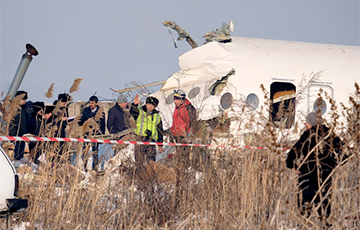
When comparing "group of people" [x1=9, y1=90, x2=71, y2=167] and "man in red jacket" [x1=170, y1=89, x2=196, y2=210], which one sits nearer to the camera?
"group of people" [x1=9, y1=90, x2=71, y2=167]

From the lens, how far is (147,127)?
29.0 feet

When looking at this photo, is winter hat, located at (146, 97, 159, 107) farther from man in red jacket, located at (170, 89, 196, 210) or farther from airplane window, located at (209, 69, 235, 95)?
airplane window, located at (209, 69, 235, 95)

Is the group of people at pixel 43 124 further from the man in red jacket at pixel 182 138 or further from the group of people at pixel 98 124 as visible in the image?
the man in red jacket at pixel 182 138

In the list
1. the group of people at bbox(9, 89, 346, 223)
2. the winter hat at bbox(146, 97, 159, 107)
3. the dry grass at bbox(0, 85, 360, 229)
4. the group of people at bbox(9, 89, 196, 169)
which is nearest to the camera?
the group of people at bbox(9, 89, 346, 223)

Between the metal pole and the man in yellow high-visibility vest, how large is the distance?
1801mm

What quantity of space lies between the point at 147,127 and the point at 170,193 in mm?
2286

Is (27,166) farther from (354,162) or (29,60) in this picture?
(354,162)

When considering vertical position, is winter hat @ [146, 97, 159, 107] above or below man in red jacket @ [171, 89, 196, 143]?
above

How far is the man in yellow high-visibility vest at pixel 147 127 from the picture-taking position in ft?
24.2

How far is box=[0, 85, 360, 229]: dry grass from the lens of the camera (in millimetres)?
5371

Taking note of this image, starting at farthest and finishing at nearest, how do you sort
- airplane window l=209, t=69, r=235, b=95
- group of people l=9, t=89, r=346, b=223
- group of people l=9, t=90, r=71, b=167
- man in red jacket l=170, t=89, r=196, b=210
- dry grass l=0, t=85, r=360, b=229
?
airplane window l=209, t=69, r=235, b=95 → man in red jacket l=170, t=89, r=196, b=210 → group of people l=9, t=90, r=71, b=167 → dry grass l=0, t=85, r=360, b=229 → group of people l=9, t=89, r=346, b=223

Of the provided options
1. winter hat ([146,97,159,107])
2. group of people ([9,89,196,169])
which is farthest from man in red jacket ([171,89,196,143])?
winter hat ([146,97,159,107])

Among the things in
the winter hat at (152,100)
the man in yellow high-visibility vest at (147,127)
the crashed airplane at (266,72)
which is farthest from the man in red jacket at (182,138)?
the crashed airplane at (266,72)

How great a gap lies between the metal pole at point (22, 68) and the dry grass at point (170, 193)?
173 centimetres
